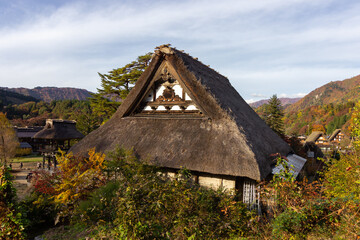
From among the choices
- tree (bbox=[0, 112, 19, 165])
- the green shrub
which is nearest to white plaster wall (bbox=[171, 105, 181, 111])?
the green shrub

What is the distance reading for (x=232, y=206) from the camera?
660cm

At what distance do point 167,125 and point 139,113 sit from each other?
7.14 ft

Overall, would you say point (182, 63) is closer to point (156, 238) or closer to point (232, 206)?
point (232, 206)

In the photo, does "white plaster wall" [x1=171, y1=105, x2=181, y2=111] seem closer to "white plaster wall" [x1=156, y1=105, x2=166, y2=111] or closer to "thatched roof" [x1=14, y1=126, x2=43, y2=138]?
"white plaster wall" [x1=156, y1=105, x2=166, y2=111]

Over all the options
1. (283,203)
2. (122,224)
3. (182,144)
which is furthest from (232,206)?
(122,224)

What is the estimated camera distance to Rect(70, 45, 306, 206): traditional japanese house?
23.9 feet

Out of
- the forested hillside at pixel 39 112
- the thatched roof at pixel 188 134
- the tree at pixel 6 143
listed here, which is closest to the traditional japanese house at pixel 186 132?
the thatched roof at pixel 188 134

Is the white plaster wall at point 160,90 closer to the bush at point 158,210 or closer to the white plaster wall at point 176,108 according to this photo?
the white plaster wall at point 176,108

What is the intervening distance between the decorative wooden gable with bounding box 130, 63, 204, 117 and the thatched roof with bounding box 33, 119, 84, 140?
17.9 m

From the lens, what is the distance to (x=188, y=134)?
8.70 meters

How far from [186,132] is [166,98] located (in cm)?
235

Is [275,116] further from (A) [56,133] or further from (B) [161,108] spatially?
(A) [56,133]

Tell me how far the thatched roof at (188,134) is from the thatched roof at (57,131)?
16067mm

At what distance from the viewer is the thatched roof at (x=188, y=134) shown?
7180mm
